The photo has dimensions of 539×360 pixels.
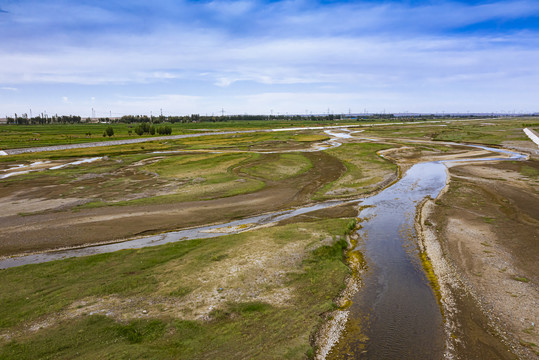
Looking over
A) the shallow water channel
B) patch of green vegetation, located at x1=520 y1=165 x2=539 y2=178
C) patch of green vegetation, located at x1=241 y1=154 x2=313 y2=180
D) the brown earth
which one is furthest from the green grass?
the brown earth

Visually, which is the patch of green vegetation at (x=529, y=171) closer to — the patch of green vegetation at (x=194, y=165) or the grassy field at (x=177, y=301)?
the grassy field at (x=177, y=301)

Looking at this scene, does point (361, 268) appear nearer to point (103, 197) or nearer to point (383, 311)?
point (383, 311)

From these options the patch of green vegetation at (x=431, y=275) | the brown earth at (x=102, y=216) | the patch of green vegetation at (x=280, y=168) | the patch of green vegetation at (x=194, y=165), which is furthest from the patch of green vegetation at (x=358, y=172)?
the patch of green vegetation at (x=194, y=165)

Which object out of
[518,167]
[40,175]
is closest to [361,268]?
[518,167]

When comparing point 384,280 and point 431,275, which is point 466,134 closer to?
point 431,275

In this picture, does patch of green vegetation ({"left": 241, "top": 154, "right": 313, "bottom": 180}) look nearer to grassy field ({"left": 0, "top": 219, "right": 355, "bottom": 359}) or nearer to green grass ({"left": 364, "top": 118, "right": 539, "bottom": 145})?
grassy field ({"left": 0, "top": 219, "right": 355, "bottom": 359})
